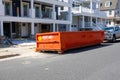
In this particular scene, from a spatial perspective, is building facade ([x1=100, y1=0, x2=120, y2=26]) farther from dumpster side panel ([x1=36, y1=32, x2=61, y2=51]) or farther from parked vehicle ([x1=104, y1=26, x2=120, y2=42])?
dumpster side panel ([x1=36, y1=32, x2=61, y2=51])

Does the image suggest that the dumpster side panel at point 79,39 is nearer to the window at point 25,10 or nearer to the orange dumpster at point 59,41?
the orange dumpster at point 59,41

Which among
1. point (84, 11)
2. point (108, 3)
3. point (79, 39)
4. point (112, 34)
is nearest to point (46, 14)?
point (112, 34)

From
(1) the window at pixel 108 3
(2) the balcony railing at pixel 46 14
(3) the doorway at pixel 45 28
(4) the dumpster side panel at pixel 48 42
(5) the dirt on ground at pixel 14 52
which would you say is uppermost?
(1) the window at pixel 108 3

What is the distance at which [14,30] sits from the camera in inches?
1287

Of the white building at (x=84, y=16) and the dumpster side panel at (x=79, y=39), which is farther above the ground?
the white building at (x=84, y=16)

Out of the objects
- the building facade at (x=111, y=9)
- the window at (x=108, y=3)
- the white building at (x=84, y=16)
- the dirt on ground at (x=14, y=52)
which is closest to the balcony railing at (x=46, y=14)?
the white building at (x=84, y=16)

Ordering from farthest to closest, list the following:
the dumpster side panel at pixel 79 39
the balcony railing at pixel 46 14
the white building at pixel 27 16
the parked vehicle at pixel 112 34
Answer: the balcony railing at pixel 46 14
the white building at pixel 27 16
the parked vehicle at pixel 112 34
the dumpster side panel at pixel 79 39

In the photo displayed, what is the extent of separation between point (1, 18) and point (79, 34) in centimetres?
923

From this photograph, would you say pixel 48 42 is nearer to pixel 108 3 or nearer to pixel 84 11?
pixel 84 11

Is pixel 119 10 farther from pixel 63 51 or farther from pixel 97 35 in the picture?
pixel 63 51

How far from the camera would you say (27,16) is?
32.7 metres

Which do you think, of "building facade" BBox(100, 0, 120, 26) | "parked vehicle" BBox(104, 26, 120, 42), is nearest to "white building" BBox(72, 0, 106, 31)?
"parked vehicle" BBox(104, 26, 120, 42)

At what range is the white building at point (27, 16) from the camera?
1179 inches

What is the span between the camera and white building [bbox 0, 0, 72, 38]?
29956mm
